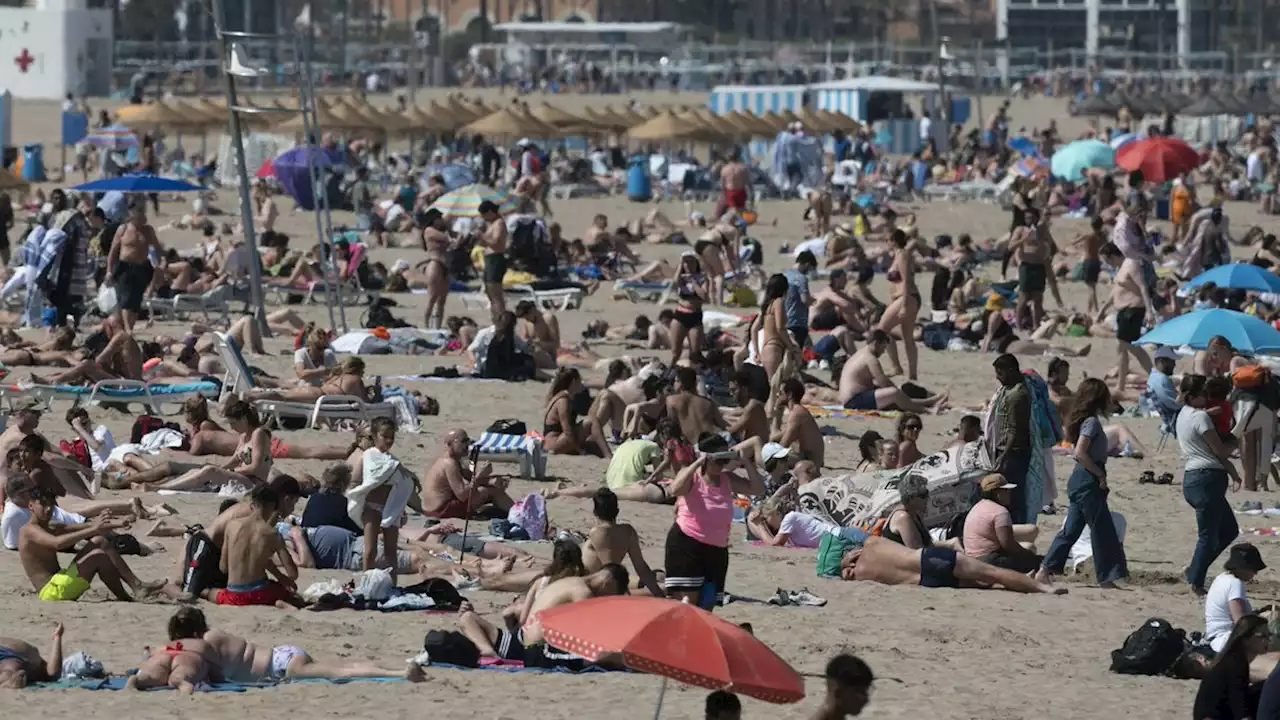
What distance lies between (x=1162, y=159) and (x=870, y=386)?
1771 centimetres

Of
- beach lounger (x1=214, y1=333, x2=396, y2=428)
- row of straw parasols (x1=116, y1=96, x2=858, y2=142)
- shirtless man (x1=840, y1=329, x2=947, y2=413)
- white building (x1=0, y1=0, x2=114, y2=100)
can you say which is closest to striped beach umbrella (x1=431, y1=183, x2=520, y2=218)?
shirtless man (x1=840, y1=329, x2=947, y2=413)

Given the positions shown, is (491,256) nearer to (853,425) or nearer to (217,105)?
(853,425)

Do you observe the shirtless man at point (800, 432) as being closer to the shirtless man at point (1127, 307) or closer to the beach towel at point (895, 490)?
the beach towel at point (895, 490)

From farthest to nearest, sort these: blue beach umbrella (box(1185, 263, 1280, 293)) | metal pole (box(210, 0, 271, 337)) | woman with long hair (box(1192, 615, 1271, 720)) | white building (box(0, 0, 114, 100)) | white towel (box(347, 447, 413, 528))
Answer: white building (box(0, 0, 114, 100)) → blue beach umbrella (box(1185, 263, 1280, 293)) → metal pole (box(210, 0, 271, 337)) → white towel (box(347, 447, 413, 528)) → woman with long hair (box(1192, 615, 1271, 720))

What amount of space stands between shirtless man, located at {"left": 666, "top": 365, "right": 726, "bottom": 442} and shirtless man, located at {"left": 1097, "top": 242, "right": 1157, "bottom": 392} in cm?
426

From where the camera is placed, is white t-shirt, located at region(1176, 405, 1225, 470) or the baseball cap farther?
the baseball cap

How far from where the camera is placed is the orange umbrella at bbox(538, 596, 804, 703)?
19.5 feet

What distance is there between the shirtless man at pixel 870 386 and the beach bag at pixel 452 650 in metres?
7.44

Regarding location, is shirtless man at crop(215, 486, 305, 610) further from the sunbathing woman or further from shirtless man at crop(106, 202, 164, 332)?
shirtless man at crop(106, 202, 164, 332)

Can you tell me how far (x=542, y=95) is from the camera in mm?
71625

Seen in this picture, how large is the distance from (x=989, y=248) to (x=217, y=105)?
18.3m

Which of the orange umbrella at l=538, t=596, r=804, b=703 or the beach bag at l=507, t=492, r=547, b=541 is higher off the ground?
the orange umbrella at l=538, t=596, r=804, b=703

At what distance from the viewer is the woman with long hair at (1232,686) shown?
7164mm

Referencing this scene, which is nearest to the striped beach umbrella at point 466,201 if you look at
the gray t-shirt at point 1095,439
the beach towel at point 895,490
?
the beach towel at point 895,490
